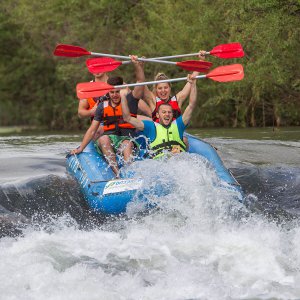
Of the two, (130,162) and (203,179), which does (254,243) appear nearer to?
(203,179)

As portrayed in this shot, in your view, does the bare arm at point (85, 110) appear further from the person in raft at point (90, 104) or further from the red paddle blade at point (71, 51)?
the red paddle blade at point (71, 51)

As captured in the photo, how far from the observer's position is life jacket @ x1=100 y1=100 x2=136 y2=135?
732 centimetres

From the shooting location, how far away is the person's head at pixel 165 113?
6.91 m

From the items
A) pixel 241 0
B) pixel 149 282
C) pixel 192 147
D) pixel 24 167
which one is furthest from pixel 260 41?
pixel 149 282

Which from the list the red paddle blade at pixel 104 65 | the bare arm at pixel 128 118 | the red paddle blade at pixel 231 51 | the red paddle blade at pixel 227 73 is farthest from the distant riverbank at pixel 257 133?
the bare arm at pixel 128 118

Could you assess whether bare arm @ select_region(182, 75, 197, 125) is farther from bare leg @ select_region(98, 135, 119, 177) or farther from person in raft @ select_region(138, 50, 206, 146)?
bare leg @ select_region(98, 135, 119, 177)

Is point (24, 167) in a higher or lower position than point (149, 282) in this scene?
higher

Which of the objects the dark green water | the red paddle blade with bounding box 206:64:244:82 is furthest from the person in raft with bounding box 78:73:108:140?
the dark green water

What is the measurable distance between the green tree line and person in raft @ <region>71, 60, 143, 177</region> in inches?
171

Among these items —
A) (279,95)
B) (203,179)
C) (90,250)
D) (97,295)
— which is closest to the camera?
(97,295)

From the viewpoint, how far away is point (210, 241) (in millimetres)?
5680

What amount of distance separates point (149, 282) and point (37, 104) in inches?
838

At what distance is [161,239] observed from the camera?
18.9 ft

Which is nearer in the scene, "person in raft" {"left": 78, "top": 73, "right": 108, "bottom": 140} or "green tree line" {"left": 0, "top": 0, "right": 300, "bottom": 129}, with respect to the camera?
"person in raft" {"left": 78, "top": 73, "right": 108, "bottom": 140}
